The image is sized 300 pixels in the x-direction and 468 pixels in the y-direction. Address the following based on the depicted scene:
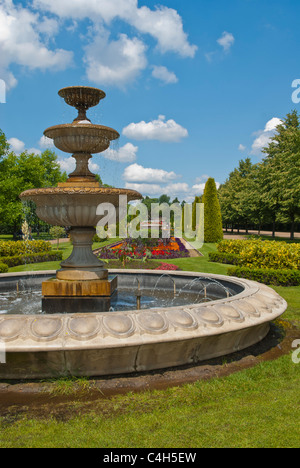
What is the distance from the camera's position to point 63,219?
5.82 meters

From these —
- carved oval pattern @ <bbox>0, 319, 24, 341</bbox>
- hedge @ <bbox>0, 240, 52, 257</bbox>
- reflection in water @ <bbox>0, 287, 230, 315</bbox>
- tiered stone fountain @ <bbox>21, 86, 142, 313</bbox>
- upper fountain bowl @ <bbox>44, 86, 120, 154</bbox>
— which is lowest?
reflection in water @ <bbox>0, 287, 230, 315</bbox>

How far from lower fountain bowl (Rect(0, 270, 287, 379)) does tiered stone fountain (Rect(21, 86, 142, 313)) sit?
5.85 feet

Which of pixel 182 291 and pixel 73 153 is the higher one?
pixel 73 153

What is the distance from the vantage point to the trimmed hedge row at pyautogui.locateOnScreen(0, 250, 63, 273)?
15.6 m

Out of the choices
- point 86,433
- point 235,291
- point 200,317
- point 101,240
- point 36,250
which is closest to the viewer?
point 86,433

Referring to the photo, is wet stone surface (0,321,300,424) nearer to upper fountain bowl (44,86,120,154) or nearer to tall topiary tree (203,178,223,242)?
upper fountain bowl (44,86,120,154)

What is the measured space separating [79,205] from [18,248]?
12740 millimetres

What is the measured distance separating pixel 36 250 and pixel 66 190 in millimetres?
13954

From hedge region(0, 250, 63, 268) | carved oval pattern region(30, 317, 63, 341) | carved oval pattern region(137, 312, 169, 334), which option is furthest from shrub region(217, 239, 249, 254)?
carved oval pattern region(30, 317, 63, 341)

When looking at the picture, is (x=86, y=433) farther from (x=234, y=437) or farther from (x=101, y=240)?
(x=101, y=240)

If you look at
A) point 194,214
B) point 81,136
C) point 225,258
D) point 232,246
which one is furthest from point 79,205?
point 194,214

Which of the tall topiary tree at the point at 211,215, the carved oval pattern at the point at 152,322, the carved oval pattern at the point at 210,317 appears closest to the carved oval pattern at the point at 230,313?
the carved oval pattern at the point at 210,317

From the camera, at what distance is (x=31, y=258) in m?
17.2
